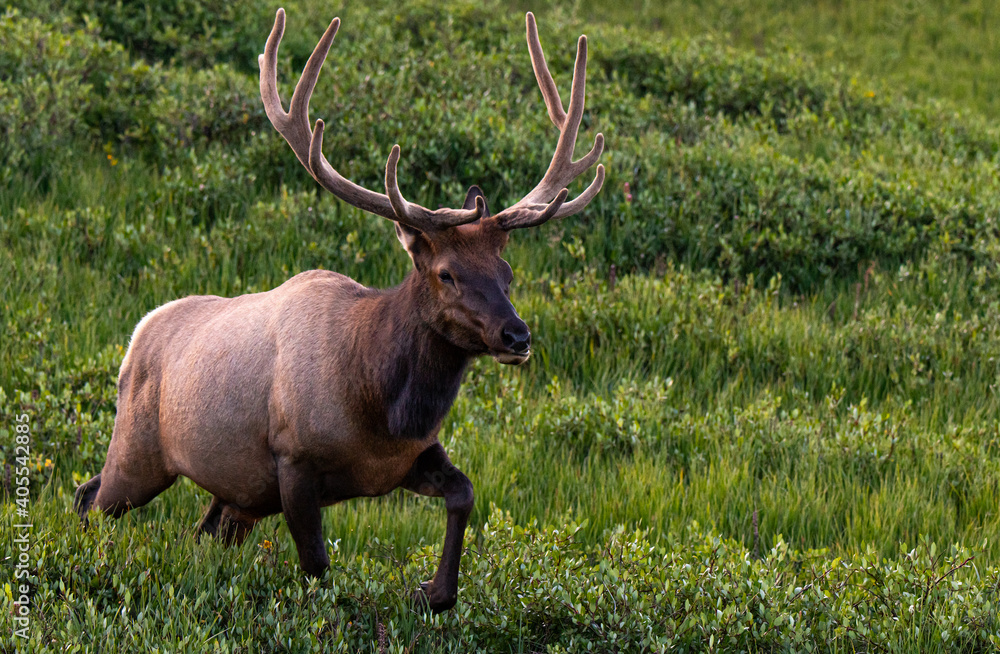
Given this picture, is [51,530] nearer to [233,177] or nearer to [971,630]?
[971,630]

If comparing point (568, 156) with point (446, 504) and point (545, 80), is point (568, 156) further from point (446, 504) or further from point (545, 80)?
point (446, 504)

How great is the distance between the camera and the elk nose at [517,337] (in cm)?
429

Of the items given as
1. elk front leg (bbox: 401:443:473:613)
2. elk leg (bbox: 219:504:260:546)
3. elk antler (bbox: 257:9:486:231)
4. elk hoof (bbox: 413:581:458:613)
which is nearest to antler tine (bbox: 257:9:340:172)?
elk antler (bbox: 257:9:486:231)

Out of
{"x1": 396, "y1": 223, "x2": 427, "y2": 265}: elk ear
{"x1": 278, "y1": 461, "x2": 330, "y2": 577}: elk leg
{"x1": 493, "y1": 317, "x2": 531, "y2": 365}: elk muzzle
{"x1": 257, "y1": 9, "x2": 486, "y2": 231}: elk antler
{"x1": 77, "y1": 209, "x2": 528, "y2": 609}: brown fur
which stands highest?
{"x1": 257, "y1": 9, "x2": 486, "y2": 231}: elk antler

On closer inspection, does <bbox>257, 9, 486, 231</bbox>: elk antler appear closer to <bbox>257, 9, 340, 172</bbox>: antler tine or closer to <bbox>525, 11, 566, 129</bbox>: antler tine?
<bbox>257, 9, 340, 172</bbox>: antler tine

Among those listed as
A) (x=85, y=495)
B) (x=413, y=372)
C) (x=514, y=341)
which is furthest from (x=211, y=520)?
(x=514, y=341)

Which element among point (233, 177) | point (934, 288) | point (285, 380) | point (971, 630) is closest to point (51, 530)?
point (285, 380)

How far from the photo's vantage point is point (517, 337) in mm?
4293

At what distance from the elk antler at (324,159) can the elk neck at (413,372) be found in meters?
0.32

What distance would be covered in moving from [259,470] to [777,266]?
21.4 feet

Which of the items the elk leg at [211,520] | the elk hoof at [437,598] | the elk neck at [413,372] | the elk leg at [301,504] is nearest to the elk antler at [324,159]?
the elk neck at [413,372]

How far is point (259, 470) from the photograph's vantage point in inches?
194

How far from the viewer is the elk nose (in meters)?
4.29

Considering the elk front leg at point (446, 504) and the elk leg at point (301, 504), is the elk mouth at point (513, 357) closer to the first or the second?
the elk front leg at point (446, 504)
